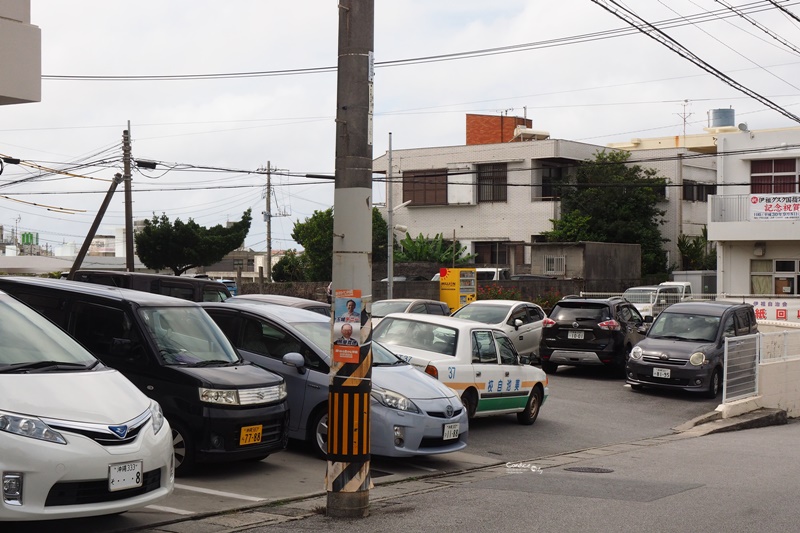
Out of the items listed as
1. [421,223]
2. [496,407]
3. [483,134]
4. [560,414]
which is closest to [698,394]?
[560,414]

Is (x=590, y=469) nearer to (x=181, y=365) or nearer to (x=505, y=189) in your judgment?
(x=181, y=365)

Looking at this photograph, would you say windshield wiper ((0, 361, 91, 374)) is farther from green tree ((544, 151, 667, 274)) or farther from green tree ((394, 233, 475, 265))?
green tree ((544, 151, 667, 274))

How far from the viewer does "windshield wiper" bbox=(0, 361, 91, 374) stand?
6956 millimetres

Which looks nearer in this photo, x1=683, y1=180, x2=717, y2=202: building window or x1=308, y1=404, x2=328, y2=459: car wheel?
x1=308, y1=404, x2=328, y2=459: car wheel

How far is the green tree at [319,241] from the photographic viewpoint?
174 ft

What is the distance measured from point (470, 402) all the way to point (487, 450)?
0.82m

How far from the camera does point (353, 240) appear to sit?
821cm

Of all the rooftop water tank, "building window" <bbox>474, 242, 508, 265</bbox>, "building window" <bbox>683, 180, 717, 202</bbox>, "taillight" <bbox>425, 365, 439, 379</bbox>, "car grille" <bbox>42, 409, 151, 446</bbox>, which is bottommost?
"taillight" <bbox>425, 365, 439, 379</bbox>

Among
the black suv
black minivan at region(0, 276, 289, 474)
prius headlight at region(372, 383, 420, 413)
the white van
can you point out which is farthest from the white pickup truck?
the white van

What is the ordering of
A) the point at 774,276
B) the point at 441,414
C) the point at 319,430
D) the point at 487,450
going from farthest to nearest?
the point at 774,276
the point at 487,450
the point at 441,414
the point at 319,430

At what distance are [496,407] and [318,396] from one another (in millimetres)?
4059

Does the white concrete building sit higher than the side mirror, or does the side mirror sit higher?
the white concrete building

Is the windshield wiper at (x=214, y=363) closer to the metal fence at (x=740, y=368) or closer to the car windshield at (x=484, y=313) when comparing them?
the metal fence at (x=740, y=368)

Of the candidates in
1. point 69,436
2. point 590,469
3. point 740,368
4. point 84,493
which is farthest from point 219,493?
point 740,368
